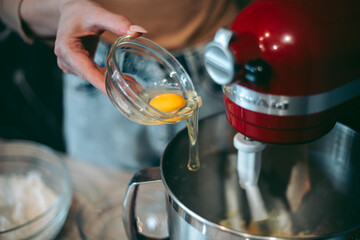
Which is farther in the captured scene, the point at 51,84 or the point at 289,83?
the point at 51,84


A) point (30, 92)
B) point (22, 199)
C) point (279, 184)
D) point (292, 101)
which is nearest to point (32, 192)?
point (22, 199)

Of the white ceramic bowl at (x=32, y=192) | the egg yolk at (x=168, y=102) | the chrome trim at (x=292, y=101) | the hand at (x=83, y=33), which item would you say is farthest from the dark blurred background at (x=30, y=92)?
the chrome trim at (x=292, y=101)

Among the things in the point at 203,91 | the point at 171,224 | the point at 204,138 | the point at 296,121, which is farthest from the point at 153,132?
the point at 296,121

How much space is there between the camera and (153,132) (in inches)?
41.6

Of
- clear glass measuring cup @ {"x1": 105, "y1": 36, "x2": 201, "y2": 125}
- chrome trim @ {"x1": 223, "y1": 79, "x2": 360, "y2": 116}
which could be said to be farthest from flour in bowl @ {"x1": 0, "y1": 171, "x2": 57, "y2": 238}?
chrome trim @ {"x1": 223, "y1": 79, "x2": 360, "y2": 116}

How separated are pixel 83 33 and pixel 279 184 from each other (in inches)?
17.5

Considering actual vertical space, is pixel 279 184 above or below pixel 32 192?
above

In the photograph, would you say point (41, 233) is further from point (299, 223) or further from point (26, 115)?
point (26, 115)

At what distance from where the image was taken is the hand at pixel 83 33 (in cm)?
63

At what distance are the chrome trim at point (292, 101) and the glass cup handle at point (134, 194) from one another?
0.61 ft

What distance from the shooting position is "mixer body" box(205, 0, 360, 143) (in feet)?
1.39

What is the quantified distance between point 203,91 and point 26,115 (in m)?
0.93

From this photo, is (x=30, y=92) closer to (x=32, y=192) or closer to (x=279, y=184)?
(x=32, y=192)

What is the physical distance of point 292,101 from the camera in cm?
44
